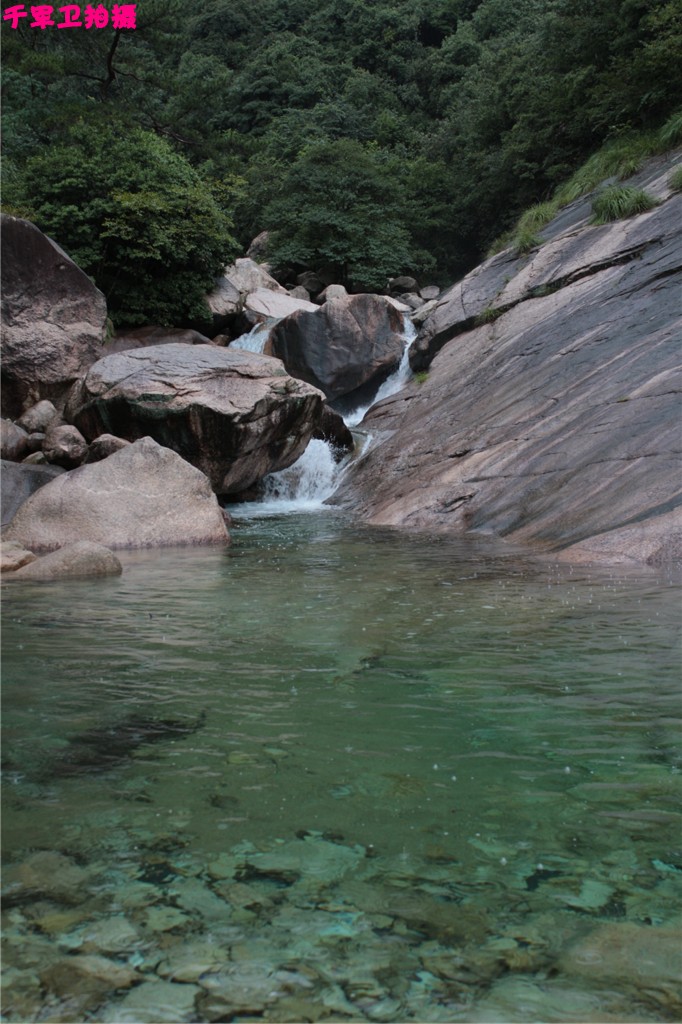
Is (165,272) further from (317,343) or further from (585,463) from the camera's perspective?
(585,463)

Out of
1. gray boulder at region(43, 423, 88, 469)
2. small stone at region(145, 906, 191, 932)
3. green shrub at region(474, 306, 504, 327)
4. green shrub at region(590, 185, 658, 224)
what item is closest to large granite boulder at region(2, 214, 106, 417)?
gray boulder at region(43, 423, 88, 469)

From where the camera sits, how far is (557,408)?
39.0 ft

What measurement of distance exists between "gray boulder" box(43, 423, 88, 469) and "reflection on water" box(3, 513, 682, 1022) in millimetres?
7797

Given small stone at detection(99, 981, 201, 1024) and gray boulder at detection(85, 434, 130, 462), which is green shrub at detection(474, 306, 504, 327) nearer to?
gray boulder at detection(85, 434, 130, 462)

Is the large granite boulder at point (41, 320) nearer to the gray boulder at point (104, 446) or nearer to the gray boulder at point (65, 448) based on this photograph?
the gray boulder at point (65, 448)

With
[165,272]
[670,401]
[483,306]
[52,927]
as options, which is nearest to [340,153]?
[165,272]

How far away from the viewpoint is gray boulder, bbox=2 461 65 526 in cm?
1188

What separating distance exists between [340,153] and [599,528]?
2282 cm

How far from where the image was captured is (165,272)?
19.7 meters

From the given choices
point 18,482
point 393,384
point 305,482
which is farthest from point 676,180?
point 18,482

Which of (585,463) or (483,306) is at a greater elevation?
(483,306)

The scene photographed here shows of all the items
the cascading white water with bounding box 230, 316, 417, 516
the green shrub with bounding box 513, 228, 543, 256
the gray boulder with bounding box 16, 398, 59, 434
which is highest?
the green shrub with bounding box 513, 228, 543, 256

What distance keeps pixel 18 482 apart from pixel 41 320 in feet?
16.0

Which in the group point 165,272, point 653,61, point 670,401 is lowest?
point 670,401
